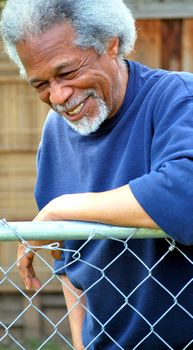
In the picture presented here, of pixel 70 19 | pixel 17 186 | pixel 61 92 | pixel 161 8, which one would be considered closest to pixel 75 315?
pixel 61 92

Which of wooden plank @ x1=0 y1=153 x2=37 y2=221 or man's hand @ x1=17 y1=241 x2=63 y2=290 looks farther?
wooden plank @ x1=0 y1=153 x2=37 y2=221

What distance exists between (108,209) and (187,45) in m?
3.07

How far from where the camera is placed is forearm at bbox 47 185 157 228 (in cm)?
248

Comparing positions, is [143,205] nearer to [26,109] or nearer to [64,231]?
[64,231]

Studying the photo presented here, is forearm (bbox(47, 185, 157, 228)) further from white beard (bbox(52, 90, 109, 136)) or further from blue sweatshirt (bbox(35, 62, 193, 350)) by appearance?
white beard (bbox(52, 90, 109, 136))

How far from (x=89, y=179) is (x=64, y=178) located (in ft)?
0.57

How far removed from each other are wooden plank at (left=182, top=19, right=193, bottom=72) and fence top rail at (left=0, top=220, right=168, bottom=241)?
3.02 meters

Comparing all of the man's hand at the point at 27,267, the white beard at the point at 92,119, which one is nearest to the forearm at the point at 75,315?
the man's hand at the point at 27,267

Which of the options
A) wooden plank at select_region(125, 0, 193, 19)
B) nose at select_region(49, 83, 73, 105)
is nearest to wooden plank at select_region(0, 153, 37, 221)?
wooden plank at select_region(125, 0, 193, 19)

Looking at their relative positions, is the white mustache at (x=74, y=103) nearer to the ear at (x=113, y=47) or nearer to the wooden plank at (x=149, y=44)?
the ear at (x=113, y=47)

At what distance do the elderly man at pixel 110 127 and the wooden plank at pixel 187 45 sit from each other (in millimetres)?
2523

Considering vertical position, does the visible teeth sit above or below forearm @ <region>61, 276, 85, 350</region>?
above

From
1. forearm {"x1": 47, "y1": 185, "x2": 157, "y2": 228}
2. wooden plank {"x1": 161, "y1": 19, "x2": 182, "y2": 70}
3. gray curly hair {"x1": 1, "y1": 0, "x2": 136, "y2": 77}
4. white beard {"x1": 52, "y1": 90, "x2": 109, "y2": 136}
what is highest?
gray curly hair {"x1": 1, "y1": 0, "x2": 136, "y2": 77}

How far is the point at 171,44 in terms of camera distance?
5.44 m
